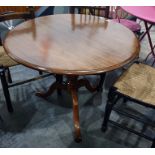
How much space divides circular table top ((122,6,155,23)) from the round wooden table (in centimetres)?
43

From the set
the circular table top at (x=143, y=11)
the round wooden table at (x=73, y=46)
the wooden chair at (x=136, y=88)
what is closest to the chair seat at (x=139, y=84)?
the wooden chair at (x=136, y=88)

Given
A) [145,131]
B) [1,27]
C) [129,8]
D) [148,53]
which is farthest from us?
[1,27]

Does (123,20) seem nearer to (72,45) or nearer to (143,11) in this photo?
(143,11)

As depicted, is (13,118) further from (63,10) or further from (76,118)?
(63,10)

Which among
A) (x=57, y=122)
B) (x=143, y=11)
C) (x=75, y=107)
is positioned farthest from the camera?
(x=143, y=11)

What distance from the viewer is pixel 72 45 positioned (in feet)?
4.82

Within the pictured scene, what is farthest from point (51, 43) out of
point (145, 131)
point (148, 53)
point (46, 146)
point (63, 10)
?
point (63, 10)

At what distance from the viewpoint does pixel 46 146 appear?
1706 millimetres

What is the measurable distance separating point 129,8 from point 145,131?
1.33m

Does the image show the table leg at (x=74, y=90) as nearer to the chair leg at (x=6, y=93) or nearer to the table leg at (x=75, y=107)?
the table leg at (x=75, y=107)

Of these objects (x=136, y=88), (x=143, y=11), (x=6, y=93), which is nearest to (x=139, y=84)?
(x=136, y=88)

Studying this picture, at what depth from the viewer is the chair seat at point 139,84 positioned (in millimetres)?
1472

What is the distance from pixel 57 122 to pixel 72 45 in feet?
2.64

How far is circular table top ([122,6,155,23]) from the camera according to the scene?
204 centimetres
